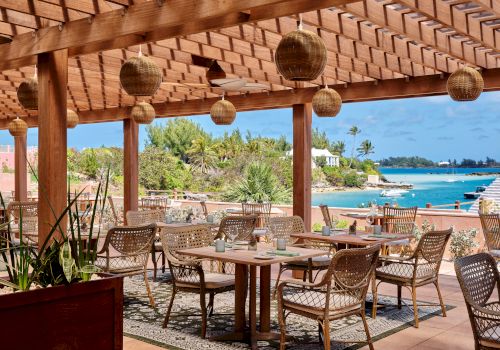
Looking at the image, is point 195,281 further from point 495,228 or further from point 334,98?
point 495,228

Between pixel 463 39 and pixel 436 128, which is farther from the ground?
pixel 436 128

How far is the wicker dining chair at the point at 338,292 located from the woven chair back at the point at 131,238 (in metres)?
2.18

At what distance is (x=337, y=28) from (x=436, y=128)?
70434 mm

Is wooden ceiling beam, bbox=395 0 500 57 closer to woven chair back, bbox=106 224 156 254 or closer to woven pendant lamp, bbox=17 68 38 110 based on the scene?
woven chair back, bbox=106 224 156 254

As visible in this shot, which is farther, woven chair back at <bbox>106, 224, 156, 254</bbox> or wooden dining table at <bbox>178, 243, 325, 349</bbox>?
woven chair back at <bbox>106, 224, 156, 254</bbox>

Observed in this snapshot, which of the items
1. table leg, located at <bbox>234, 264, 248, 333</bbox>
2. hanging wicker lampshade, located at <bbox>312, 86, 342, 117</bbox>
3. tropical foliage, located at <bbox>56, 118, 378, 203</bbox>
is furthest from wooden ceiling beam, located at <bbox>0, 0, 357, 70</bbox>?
tropical foliage, located at <bbox>56, 118, 378, 203</bbox>

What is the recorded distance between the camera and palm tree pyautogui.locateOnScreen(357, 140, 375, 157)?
196 ft

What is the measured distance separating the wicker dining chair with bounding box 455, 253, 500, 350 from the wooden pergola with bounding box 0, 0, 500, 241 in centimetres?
197

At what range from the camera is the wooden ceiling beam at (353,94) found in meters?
7.99

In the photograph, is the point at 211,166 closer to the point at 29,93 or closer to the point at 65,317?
the point at 29,93

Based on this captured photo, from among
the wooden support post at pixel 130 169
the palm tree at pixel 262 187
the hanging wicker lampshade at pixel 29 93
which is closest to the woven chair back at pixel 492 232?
the hanging wicker lampshade at pixel 29 93

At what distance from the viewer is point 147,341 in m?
5.13

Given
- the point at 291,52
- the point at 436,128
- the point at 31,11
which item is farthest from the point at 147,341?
the point at 436,128

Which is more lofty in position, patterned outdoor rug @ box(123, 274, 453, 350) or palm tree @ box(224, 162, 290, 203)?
palm tree @ box(224, 162, 290, 203)
